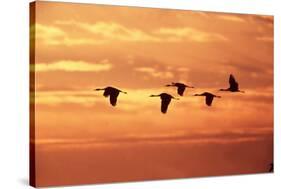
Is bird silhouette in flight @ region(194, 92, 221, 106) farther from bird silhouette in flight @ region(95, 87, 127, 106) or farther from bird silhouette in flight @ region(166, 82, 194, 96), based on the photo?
bird silhouette in flight @ region(95, 87, 127, 106)

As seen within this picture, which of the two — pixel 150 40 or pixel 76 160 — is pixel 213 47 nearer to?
pixel 150 40

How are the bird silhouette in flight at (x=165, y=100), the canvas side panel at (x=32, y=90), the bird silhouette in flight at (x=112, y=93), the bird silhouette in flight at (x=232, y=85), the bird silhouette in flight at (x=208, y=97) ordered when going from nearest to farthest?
the canvas side panel at (x=32, y=90), the bird silhouette in flight at (x=112, y=93), the bird silhouette in flight at (x=165, y=100), the bird silhouette in flight at (x=208, y=97), the bird silhouette in flight at (x=232, y=85)

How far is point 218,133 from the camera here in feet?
28.9

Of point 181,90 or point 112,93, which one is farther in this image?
point 181,90

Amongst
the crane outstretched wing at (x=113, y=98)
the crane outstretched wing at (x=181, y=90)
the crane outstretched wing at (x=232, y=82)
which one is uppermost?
the crane outstretched wing at (x=232, y=82)

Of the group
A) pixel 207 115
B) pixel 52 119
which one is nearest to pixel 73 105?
pixel 52 119

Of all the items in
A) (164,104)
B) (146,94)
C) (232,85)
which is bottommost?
(164,104)

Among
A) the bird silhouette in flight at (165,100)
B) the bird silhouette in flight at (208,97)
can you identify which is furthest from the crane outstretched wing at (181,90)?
the bird silhouette in flight at (208,97)

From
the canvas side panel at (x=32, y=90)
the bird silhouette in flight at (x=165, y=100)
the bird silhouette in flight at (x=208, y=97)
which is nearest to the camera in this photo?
the canvas side panel at (x=32, y=90)

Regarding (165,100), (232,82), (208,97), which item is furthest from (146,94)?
(232,82)

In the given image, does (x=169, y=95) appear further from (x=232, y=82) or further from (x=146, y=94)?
(x=232, y=82)

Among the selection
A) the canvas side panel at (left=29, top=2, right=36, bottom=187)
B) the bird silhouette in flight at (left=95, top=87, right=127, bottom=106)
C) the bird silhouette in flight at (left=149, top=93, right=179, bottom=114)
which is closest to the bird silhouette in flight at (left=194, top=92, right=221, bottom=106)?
the bird silhouette in flight at (left=149, top=93, right=179, bottom=114)

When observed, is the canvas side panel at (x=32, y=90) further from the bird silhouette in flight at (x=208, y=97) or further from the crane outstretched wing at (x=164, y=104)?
the bird silhouette in flight at (x=208, y=97)

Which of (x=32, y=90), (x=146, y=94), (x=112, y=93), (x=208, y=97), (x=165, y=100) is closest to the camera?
(x=32, y=90)
